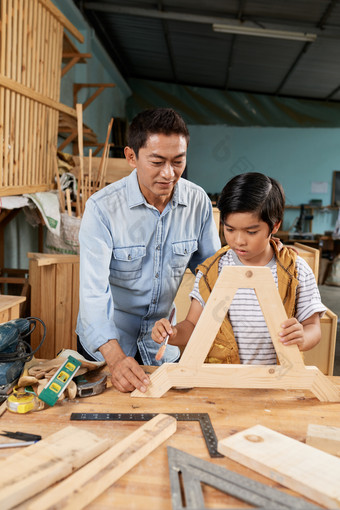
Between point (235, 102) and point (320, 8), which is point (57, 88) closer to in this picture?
point (320, 8)

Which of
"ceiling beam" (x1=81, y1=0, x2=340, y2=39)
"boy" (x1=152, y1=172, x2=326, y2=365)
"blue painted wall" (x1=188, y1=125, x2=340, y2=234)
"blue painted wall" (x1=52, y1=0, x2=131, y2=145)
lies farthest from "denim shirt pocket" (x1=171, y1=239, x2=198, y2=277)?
"blue painted wall" (x1=188, y1=125, x2=340, y2=234)

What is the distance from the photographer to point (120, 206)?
6.50ft

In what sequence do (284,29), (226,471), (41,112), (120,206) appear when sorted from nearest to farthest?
1. (226,471)
2. (120,206)
3. (41,112)
4. (284,29)

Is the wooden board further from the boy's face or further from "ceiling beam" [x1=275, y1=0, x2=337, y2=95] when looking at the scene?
"ceiling beam" [x1=275, y1=0, x2=337, y2=95]

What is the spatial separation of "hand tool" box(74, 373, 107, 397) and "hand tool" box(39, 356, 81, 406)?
0.04 m

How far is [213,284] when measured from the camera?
1.78 meters

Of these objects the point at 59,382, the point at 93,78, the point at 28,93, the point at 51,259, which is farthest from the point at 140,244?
the point at 93,78

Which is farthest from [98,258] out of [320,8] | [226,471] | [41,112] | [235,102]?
[235,102]

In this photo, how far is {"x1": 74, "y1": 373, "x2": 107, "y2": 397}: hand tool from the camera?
1480 millimetres

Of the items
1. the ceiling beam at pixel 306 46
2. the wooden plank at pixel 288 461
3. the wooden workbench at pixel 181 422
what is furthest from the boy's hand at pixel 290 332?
the ceiling beam at pixel 306 46

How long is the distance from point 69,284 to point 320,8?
16.9 ft

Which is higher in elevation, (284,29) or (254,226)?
(284,29)

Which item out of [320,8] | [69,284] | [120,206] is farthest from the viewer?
[320,8]

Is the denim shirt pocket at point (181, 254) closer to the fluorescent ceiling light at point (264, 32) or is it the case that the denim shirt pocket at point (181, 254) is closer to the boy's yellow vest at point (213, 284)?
the boy's yellow vest at point (213, 284)
